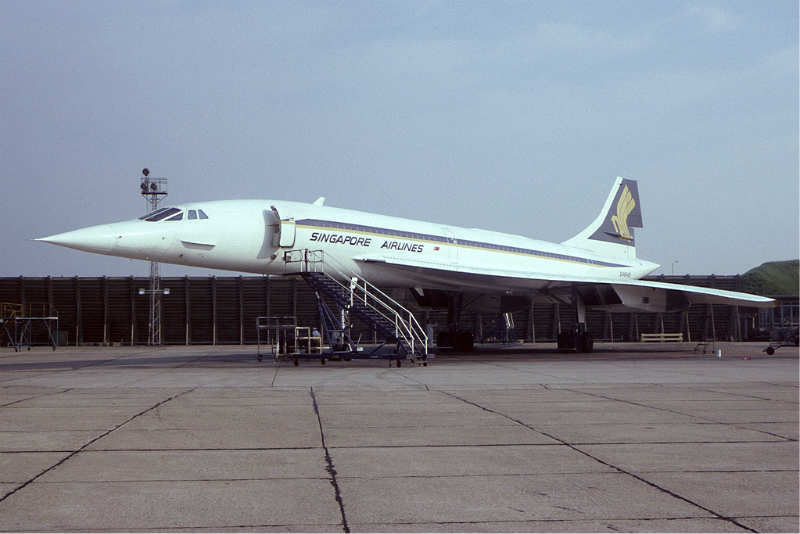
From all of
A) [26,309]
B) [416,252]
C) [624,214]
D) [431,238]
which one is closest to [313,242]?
[416,252]

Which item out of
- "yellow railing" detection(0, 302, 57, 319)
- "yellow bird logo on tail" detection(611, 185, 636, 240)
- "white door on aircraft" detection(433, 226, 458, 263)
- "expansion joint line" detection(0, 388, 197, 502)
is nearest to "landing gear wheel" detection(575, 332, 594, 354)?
"white door on aircraft" detection(433, 226, 458, 263)

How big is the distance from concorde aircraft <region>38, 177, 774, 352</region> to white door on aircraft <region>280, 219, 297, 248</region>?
25 millimetres

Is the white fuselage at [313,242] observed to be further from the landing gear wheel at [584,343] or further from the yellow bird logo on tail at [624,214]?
the yellow bird logo on tail at [624,214]

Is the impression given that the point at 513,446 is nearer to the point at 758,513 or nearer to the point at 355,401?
the point at 758,513

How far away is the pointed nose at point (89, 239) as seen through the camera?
57.3 ft

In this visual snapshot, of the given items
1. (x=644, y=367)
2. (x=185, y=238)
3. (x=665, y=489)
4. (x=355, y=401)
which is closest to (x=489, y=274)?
(x=644, y=367)

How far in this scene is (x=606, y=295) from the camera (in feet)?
83.9

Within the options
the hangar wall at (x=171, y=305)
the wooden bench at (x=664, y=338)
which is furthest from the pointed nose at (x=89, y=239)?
the wooden bench at (x=664, y=338)

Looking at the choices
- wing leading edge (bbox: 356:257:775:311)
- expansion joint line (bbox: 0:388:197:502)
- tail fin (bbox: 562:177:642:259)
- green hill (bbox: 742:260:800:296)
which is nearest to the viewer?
expansion joint line (bbox: 0:388:197:502)

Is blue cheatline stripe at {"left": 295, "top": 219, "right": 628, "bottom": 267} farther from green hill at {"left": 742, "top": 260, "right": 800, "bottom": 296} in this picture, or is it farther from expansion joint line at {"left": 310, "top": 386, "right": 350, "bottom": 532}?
green hill at {"left": 742, "top": 260, "right": 800, "bottom": 296}

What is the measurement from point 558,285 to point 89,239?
14033mm

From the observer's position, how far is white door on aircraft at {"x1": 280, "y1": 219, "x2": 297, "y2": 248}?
20562 millimetres

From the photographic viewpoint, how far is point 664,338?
145ft

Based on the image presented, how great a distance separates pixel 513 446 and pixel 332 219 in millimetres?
15348
